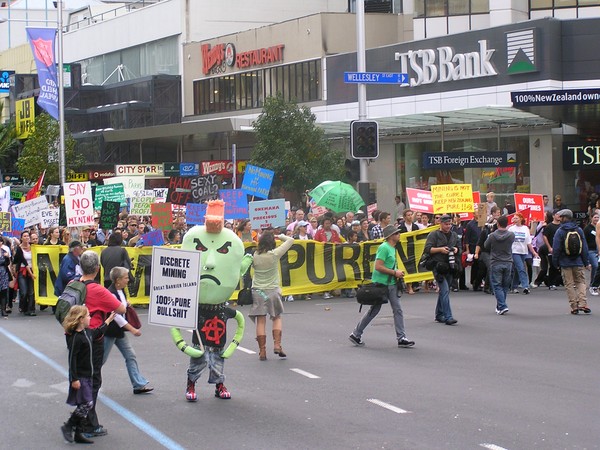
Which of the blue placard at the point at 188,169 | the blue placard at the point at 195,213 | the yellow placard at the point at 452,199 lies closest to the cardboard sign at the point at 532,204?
the yellow placard at the point at 452,199

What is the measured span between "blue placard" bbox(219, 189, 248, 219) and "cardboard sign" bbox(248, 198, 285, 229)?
8.41 feet

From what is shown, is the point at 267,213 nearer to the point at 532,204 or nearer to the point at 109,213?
the point at 109,213

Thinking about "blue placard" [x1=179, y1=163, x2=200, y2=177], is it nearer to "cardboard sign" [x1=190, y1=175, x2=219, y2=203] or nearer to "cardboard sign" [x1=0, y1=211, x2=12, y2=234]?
"cardboard sign" [x1=190, y1=175, x2=219, y2=203]

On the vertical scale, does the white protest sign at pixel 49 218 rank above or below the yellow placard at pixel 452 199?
below

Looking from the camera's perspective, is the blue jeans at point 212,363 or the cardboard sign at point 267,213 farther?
the cardboard sign at point 267,213

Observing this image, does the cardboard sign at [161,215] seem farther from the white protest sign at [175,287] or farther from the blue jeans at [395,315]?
the white protest sign at [175,287]

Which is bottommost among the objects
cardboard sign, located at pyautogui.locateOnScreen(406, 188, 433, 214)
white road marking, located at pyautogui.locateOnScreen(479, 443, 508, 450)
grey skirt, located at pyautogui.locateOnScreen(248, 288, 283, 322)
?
white road marking, located at pyautogui.locateOnScreen(479, 443, 508, 450)

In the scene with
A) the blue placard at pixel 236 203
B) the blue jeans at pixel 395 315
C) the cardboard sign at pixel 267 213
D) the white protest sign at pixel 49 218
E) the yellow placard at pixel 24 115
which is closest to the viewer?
the blue jeans at pixel 395 315

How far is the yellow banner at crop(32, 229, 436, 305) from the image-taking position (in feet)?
67.8

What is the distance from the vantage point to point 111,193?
30141 mm

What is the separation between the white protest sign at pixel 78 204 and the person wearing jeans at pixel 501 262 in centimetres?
937

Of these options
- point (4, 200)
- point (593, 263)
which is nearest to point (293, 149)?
point (4, 200)

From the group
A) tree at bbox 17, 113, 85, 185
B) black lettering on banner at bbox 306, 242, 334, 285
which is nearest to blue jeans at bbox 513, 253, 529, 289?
black lettering on banner at bbox 306, 242, 334, 285

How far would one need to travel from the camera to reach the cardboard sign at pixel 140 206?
96.0 ft
